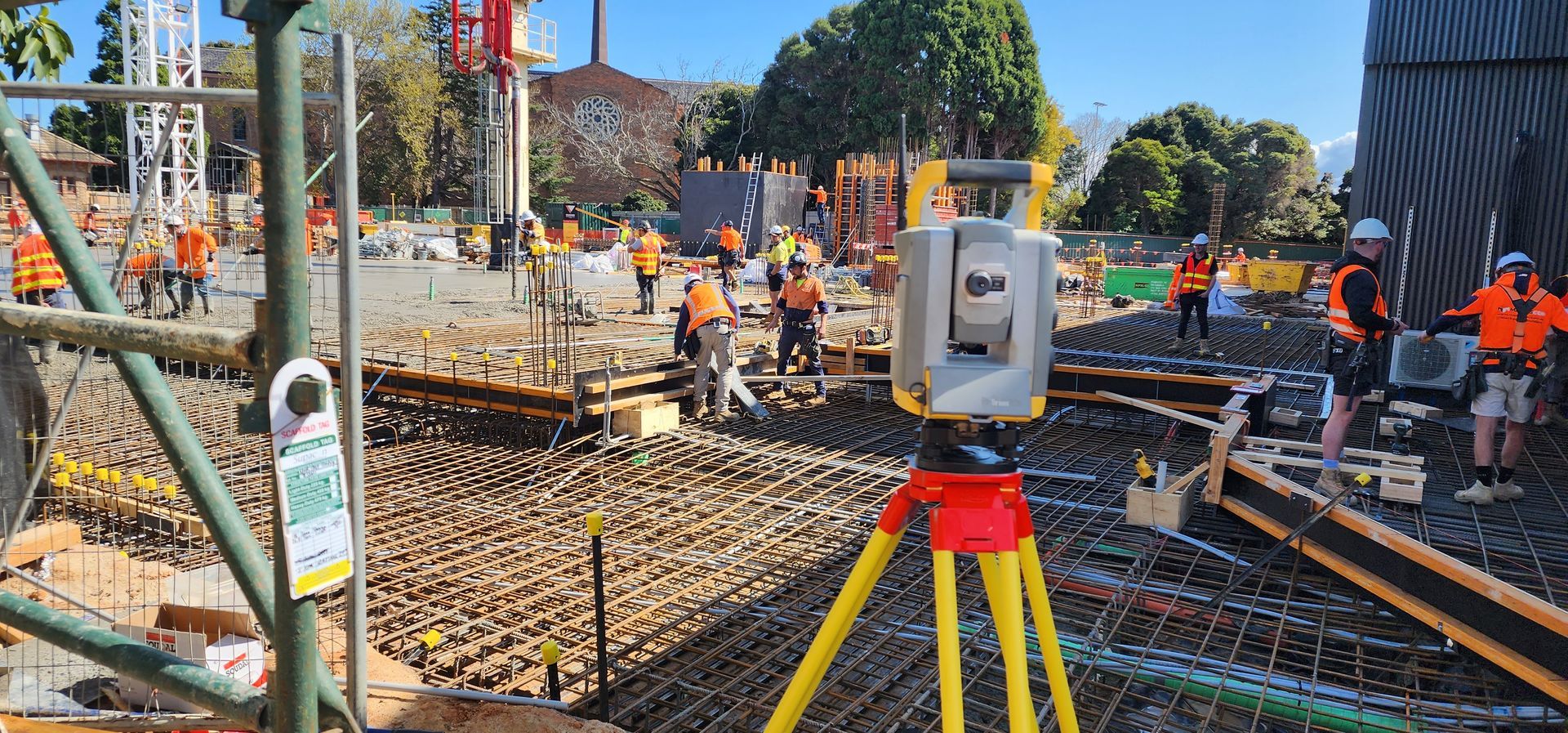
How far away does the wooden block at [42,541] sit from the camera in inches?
159

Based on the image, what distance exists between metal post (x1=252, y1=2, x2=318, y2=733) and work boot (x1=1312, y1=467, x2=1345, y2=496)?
16.9 ft

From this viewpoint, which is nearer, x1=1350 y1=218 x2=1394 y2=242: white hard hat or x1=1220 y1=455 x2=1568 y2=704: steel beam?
x1=1220 y1=455 x2=1568 y2=704: steel beam

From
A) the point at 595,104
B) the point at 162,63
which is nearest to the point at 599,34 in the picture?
the point at 595,104

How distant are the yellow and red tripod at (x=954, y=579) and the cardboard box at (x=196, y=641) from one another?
5.97ft

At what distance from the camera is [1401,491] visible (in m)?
5.06

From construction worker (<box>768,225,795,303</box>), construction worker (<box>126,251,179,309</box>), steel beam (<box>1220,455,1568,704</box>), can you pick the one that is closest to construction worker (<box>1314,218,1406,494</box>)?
steel beam (<box>1220,455,1568,704</box>)

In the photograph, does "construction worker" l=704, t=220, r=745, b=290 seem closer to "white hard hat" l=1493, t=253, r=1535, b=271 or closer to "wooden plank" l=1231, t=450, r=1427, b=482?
"wooden plank" l=1231, t=450, r=1427, b=482

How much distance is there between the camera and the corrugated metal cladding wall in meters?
→ 8.30

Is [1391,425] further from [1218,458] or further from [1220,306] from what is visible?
[1220,306]

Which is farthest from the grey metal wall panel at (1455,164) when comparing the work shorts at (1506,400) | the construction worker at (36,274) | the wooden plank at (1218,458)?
the construction worker at (36,274)

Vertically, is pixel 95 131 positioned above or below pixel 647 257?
above

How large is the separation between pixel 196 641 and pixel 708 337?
5.17 metres

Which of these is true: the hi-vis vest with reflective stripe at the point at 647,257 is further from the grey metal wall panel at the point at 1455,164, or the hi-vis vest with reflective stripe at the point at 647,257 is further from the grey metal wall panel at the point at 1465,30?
the grey metal wall panel at the point at 1465,30

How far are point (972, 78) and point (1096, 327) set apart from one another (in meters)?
24.4
